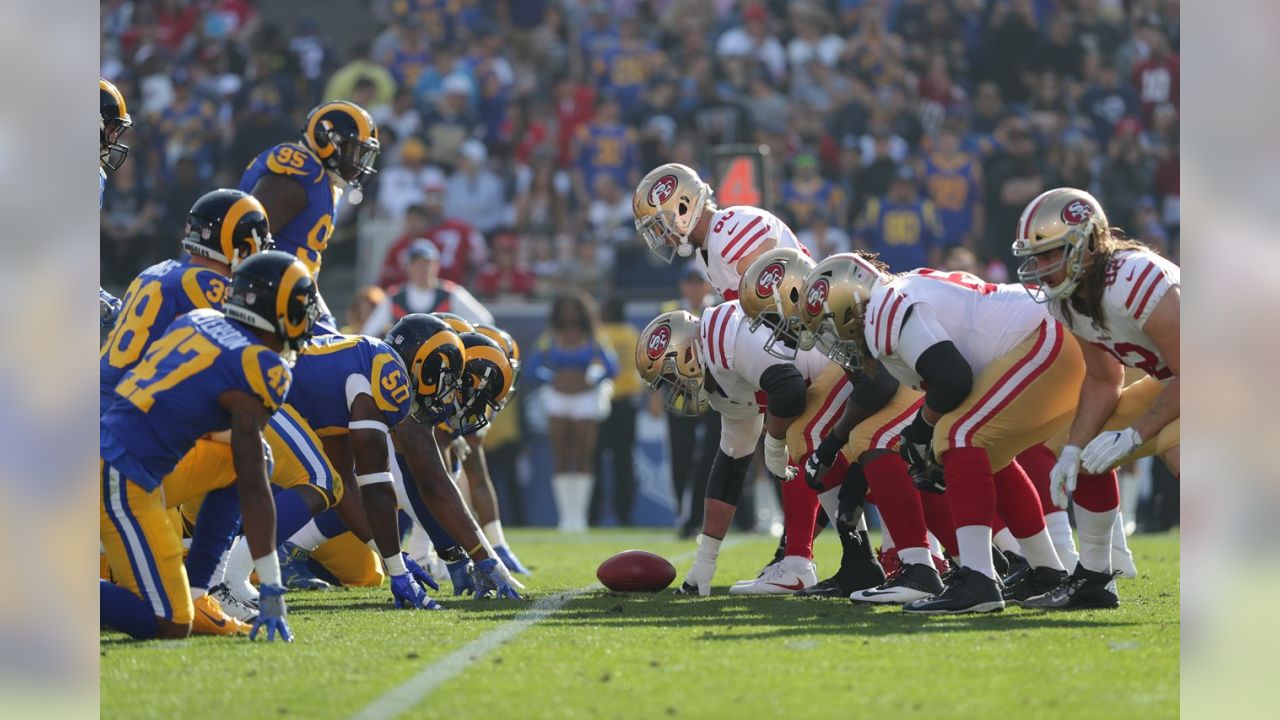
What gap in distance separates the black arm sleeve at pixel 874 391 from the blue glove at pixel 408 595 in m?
1.97

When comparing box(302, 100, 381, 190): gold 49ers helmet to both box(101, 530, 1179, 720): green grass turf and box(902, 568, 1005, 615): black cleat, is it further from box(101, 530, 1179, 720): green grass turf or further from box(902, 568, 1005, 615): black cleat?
box(902, 568, 1005, 615): black cleat

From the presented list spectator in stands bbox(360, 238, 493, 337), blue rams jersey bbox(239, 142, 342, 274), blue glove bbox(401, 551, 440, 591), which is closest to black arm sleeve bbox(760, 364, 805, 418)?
blue glove bbox(401, 551, 440, 591)

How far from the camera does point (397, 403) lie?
22.8 feet

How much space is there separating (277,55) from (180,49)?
4.49ft

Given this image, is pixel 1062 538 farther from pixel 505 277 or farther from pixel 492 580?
pixel 505 277

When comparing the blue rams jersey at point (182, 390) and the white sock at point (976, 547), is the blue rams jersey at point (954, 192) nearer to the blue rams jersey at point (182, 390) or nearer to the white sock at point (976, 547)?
the white sock at point (976, 547)

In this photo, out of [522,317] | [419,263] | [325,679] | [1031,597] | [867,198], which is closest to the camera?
[325,679]

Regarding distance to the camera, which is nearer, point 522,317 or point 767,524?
point 767,524

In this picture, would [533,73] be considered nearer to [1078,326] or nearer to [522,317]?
[522,317]

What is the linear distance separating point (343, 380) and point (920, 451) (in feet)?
8.00

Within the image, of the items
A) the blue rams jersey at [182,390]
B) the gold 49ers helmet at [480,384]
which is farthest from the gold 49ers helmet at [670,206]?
the blue rams jersey at [182,390]

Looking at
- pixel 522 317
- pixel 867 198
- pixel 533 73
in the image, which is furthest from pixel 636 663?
pixel 533 73

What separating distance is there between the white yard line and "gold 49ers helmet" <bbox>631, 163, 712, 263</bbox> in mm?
1907

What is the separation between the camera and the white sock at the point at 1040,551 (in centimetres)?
670
